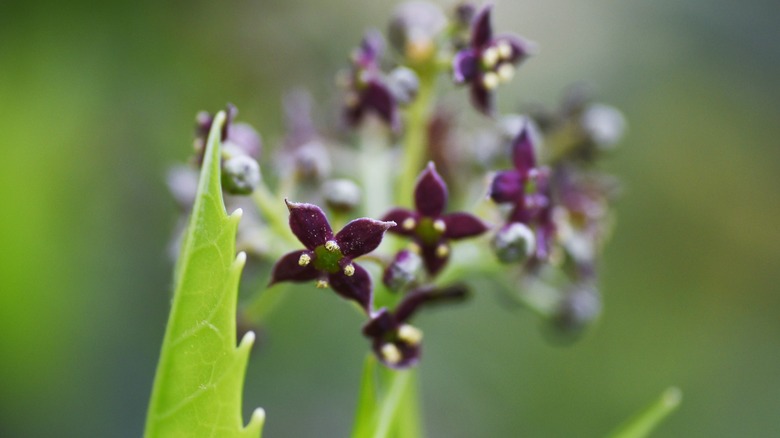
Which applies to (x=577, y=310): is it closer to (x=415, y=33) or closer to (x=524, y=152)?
(x=524, y=152)

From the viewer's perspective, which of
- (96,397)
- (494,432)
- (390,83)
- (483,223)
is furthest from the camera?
(494,432)

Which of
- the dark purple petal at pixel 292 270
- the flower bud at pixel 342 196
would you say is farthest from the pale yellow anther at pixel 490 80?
the dark purple petal at pixel 292 270

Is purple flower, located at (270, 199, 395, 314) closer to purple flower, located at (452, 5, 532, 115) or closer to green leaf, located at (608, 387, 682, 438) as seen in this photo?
purple flower, located at (452, 5, 532, 115)

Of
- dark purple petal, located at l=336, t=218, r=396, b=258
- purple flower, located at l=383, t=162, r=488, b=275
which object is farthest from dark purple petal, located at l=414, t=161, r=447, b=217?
dark purple petal, located at l=336, t=218, r=396, b=258

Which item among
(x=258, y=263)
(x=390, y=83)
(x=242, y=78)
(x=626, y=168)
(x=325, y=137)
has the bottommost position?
(x=258, y=263)

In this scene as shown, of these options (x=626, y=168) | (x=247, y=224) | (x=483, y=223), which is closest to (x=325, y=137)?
(x=247, y=224)

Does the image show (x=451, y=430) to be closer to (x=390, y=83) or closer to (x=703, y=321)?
(x=703, y=321)
